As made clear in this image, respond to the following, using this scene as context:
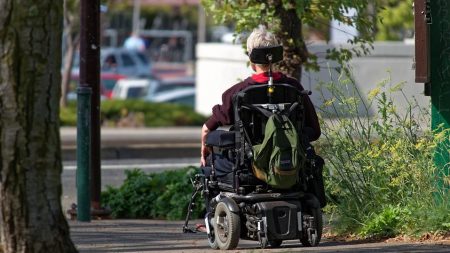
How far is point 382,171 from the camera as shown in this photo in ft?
26.7

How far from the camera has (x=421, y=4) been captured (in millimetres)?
7855

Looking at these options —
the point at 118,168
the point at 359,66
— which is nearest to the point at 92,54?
the point at 118,168

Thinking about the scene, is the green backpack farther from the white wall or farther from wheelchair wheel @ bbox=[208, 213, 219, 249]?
the white wall

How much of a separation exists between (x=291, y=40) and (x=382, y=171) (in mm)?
2948

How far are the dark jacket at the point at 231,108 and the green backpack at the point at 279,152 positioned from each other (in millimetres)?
357

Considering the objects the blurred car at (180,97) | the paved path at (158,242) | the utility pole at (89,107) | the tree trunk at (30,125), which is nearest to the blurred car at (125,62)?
the blurred car at (180,97)

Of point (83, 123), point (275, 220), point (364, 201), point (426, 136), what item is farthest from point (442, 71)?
point (83, 123)

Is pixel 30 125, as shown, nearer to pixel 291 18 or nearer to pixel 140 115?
pixel 291 18

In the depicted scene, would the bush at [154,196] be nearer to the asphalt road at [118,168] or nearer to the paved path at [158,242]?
the paved path at [158,242]

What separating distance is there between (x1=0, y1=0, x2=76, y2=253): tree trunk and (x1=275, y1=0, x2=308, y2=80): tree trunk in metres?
5.52

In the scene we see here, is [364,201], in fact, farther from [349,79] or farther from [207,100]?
[207,100]

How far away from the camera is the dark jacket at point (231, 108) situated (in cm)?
745

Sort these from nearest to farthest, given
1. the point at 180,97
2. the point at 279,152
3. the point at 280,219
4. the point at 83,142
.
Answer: the point at 279,152 < the point at 280,219 < the point at 83,142 < the point at 180,97

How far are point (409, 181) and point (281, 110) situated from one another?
4.18ft
